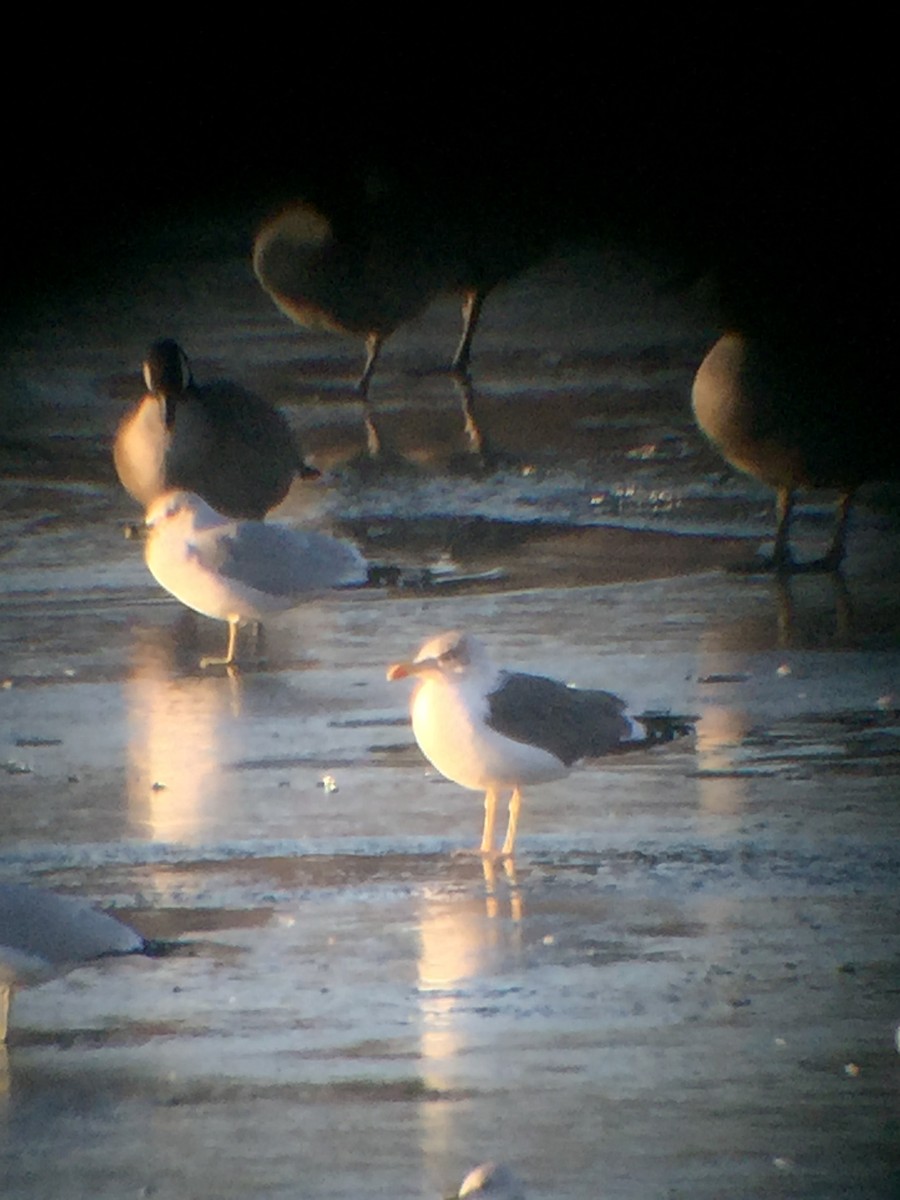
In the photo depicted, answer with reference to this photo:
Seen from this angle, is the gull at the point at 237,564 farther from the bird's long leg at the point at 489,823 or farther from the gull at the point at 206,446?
the bird's long leg at the point at 489,823

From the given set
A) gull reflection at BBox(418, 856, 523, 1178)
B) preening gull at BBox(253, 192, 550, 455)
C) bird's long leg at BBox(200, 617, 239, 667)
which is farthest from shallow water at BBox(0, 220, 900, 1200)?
preening gull at BBox(253, 192, 550, 455)

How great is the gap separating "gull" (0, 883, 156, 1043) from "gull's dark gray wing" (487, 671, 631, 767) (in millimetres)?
1661

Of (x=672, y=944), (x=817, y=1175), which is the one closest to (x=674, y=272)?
(x=672, y=944)

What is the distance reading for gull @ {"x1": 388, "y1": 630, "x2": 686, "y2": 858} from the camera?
7.07 meters

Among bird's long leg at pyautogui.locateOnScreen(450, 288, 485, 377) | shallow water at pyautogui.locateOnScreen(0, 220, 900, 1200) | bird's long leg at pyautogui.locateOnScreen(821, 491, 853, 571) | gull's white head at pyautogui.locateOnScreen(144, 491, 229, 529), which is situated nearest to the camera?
shallow water at pyautogui.locateOnScreen(0, 220, 900, 1200)

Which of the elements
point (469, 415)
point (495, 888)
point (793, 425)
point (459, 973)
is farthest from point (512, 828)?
point (469, 415)

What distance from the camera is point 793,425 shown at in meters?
10.8

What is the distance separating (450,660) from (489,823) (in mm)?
524

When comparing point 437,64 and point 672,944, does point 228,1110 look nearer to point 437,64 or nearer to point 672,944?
point 672,944

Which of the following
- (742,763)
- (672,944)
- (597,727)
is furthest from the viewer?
(742,763)

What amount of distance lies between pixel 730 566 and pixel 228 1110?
5837 millimetres

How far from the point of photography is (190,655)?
9.48 meters

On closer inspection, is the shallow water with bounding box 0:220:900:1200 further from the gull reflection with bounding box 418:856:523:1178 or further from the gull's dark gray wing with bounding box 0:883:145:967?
the gull's dark gray wing with bounding box 0:883:145:967

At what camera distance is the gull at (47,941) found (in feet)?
18.7
